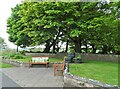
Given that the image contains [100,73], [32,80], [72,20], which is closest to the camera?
[32,80]

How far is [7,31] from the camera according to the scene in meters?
27.3

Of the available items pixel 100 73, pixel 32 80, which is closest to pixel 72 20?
pixel 100 73

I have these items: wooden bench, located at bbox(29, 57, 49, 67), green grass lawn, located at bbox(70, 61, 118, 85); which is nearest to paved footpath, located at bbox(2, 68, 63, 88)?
green grass lawn, located at bbox(70, 61, 118, 85)

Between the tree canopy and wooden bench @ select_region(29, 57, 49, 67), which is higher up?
the tree canopy

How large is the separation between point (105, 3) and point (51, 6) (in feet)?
14.8

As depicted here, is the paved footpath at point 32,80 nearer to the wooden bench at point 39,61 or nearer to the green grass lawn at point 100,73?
the green grass lawn at point 100,73

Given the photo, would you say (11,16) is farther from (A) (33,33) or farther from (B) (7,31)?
(A) (33,33)

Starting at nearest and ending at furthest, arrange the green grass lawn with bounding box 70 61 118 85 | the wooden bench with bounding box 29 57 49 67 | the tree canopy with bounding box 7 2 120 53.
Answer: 1. the green grass lawn with bounding box 70 61 118 85
2. the wooden bench with bounding box 29 57 49 67
3. the tree canopy with bounding box 7 2 120 53

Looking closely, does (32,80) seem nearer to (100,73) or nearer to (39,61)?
(100,73)

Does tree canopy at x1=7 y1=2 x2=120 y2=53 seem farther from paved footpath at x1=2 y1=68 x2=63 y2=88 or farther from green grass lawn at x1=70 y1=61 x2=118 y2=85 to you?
paved footpath at x1=2 y1=68 x2=63 y2=88

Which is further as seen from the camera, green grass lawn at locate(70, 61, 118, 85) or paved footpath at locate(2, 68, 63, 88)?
paved footpath at locate(2, 68, 63, 88)

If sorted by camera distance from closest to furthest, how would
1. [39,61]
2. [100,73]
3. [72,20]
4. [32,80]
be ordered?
[32,80]
[100,73]
[39,61]
[72,20]

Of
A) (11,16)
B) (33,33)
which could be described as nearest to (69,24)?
(33,33)

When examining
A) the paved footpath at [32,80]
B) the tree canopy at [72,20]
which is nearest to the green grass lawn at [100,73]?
the paved footpath at [32,80]
